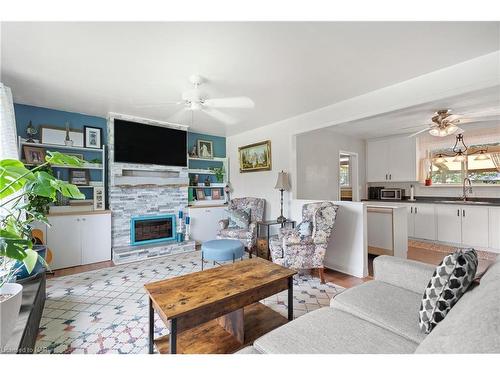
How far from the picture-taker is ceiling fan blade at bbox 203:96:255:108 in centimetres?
301

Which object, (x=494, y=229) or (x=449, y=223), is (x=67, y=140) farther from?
(x=494, y=229)

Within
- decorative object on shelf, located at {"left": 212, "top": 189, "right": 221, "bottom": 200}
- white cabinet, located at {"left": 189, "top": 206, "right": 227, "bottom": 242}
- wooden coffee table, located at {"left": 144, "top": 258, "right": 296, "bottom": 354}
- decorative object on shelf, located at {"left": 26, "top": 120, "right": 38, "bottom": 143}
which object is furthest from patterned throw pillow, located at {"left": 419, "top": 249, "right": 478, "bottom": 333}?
decorative object on shelf, located at {"left": 26, "top": 120, "right": 38, "bottom": 143}

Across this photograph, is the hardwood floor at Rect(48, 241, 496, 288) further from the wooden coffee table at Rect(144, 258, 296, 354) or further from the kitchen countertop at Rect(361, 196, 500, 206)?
the wooden coffee table at Rect(144, 258, 296, 354)

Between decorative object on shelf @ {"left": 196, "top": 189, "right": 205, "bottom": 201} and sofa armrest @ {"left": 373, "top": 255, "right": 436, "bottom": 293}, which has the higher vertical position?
decorative object on shelf @ {"left": 196, "top": 189, "right": 205, "bottom": 201}

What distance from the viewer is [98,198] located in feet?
12.1

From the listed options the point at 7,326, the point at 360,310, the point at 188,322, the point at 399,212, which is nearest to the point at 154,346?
the point at 188,322

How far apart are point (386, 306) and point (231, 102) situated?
111 inches

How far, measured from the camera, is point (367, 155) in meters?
5.46

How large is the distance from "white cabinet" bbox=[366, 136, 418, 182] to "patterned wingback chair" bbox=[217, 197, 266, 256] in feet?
9.77

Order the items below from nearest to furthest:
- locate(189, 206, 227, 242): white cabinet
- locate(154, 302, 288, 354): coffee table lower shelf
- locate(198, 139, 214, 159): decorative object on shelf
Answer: locate(154, 302, 288, 354): coffee table lower shelf
locate(189, 206, 227, 242): white cabinet
locate(198, 139, 214, 159): decorative object on shelf

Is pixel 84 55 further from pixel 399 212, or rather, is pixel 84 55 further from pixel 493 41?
pixel 399 212

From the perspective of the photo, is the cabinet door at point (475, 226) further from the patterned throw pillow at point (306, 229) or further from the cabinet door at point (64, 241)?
the cabinet door at point (64, 241)

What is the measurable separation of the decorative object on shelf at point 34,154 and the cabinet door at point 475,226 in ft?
23.2
